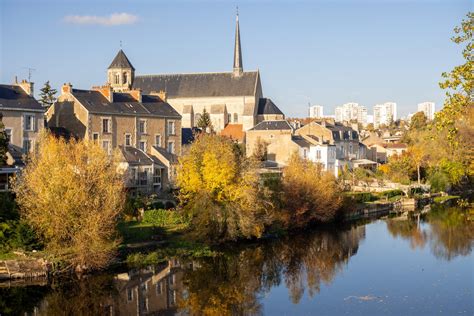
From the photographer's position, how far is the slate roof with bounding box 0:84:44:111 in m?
36.5

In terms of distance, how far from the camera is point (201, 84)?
77.6 m

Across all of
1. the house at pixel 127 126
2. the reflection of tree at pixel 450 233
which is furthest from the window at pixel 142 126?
the reflection of tree at pixel 450 233

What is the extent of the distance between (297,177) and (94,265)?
620 inches

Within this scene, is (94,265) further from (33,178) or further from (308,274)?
(308,274)

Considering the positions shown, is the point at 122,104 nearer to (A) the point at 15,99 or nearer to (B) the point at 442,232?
(A) the point at 15,99

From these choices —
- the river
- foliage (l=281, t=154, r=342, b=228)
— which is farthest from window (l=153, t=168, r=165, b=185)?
the river

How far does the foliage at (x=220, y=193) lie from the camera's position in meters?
30.8

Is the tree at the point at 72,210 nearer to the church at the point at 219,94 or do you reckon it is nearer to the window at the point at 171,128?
the window at the point at 171,128

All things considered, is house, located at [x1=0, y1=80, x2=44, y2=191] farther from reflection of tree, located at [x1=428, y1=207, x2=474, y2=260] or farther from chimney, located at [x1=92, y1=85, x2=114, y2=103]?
reflection of tree, located at [x1=428, y1=207, x2=474, y2=260]

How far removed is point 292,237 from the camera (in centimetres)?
3462

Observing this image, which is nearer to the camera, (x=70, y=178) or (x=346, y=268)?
(x=70, y=178)

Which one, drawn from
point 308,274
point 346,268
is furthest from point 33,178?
point 346,268

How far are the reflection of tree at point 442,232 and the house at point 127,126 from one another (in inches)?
601

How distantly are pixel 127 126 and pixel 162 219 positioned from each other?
12.7 metres
